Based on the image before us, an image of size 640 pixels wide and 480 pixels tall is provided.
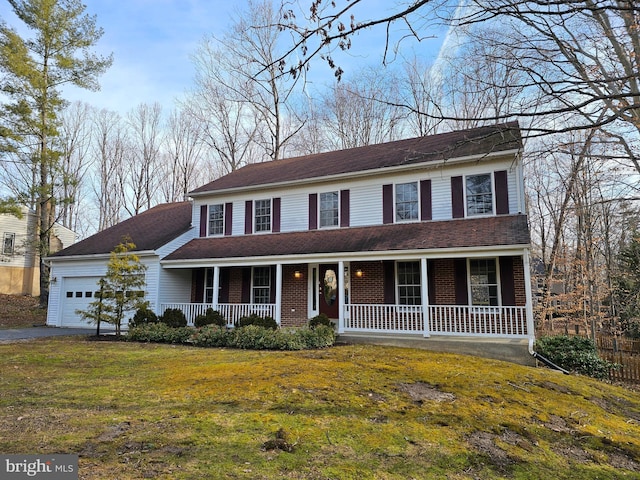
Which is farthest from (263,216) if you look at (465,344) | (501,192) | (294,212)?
(465,344)

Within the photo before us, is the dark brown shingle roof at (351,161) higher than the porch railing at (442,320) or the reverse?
higher

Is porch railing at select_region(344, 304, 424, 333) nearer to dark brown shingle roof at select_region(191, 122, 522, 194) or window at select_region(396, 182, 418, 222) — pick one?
window at select_region(396, 182, 418, 222)

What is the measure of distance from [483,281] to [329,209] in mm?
5981

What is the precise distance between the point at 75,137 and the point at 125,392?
32743mm

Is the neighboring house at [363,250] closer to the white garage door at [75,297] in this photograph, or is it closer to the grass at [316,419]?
the white garage door at [75,297]

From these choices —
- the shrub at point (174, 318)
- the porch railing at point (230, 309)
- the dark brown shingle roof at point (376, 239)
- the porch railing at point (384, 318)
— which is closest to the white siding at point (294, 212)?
the dark brown shingle roof at point (376, 239)

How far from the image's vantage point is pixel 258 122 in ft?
92.3

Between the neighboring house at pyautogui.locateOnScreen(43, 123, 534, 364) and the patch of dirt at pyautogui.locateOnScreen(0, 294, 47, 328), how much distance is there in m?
1.92

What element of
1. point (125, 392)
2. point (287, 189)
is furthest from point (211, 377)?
point (287, 189)

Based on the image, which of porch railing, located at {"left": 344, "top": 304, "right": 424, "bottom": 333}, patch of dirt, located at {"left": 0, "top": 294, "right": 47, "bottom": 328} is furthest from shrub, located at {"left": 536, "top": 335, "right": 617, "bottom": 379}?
patch of dirt, located at {"left": 0, "top": 294, "right": 47, "bottom": 328}

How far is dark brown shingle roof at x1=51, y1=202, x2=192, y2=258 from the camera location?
1645 centimetres

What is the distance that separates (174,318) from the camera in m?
13.6

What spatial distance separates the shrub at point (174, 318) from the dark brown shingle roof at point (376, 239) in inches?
82.7

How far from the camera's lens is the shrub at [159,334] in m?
12.3
